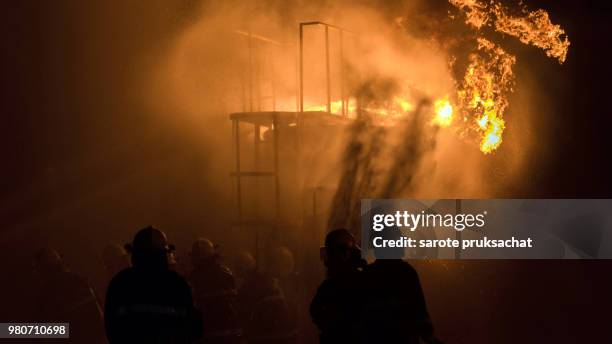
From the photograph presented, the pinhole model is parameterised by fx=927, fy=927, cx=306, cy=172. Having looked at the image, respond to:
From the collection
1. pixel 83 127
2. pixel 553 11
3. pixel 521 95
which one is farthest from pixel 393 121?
pixel 83 127

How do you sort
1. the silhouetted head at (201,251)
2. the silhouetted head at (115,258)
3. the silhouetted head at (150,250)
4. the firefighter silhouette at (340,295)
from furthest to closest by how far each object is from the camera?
the silhouetted head at (115,258) → the silhouetted head at (201,251) → the firefighter silhouette at (340,295) → the silhouetted head at (150,250)

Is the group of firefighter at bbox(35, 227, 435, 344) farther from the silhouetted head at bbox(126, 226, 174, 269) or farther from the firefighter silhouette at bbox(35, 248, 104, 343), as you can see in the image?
the firefighter silhouette at bbox(35, 248, 104, 343)

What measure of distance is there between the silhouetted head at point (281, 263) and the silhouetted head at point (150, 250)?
15.6 ft

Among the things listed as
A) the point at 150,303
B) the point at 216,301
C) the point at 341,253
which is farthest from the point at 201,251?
the point at 150,303

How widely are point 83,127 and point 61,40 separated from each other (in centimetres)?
128

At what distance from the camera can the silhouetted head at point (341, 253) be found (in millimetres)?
6617

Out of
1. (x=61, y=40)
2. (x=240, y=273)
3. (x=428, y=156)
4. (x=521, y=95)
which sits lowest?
(x=240, y=273)

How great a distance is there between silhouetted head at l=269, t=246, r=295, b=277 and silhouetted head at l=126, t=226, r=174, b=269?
476cm

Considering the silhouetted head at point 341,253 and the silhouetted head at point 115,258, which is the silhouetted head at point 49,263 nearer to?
the silhouetted head at point 115,258

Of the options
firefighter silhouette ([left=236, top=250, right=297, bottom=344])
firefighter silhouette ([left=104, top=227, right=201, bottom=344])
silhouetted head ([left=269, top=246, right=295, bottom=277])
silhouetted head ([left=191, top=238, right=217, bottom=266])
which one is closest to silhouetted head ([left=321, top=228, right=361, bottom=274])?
firefighter silhouette ([left=104, top=227, right=201, bottom=344])

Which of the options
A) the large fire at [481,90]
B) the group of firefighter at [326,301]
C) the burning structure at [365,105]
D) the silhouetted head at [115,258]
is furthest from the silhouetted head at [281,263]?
the group of firefighter at [326,301]

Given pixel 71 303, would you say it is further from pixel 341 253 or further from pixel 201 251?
pixel 341 253

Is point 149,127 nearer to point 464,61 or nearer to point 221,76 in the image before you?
point 221,76

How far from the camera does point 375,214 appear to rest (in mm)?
13320
